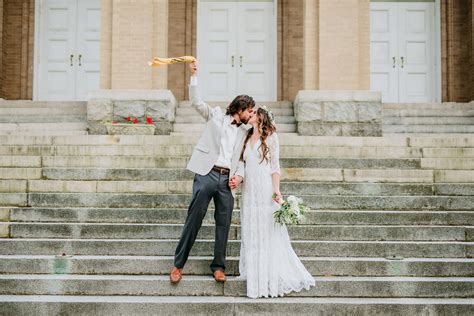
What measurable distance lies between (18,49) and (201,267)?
34.8ft

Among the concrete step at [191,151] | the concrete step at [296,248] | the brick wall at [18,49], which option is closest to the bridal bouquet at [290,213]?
the concrete step at [296,248]

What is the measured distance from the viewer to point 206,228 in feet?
20.0

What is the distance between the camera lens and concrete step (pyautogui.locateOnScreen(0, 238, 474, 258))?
587 centimetres

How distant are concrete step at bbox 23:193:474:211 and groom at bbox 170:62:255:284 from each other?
1572mm

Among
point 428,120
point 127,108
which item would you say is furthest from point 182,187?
point 428,120

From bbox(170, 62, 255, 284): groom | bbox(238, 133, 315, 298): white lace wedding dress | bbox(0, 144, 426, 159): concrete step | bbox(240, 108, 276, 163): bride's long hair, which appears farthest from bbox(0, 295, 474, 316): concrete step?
bbox(0, 144, 426, 159): concrete step

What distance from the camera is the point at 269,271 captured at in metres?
5.11

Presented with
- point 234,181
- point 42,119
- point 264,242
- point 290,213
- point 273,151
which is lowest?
point 264,242

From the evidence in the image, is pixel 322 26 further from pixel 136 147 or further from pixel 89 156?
pixel 89 156

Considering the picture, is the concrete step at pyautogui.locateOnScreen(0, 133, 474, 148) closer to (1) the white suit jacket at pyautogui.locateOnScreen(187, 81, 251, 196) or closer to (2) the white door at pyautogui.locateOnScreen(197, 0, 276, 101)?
(1) the white suit jacket at pyautogui.locateOnScreen(187, 81, 251, 196)

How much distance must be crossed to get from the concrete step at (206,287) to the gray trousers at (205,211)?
24 centimetres

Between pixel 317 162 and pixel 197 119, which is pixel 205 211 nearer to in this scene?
pixel 317 162

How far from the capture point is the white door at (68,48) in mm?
13953

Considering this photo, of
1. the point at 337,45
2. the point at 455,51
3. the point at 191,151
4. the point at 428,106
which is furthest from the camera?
the point at 455,51
